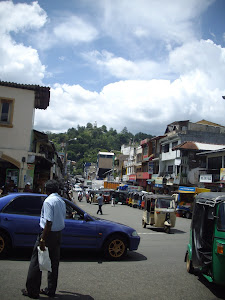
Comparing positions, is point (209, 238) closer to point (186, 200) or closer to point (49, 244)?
point (49, 244)

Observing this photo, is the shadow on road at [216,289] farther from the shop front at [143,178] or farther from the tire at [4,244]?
the shop front at [143,178]

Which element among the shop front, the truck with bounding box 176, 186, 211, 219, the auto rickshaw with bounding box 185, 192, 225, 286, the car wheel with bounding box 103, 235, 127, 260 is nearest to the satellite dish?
the truck with bounding box 176, 186, 211, 219

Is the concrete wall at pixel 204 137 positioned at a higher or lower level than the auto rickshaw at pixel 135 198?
higher

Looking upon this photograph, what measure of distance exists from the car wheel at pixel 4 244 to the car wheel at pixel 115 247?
2.30 m

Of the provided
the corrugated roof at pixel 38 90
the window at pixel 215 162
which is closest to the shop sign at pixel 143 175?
the window at pixel 215 162

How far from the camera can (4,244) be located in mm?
7066

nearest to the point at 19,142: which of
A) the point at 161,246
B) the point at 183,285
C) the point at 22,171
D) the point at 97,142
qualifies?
the point at 22,171

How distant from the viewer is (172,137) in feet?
144

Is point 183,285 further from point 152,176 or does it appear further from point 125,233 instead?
point 152,176

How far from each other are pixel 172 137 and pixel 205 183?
1060 centimetres

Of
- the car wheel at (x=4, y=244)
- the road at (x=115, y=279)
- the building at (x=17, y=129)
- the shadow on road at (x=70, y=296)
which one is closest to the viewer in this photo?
the shadow on road at (x=70, y=296)

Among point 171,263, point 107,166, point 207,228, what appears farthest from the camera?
point 107,166

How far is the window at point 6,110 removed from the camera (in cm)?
1819

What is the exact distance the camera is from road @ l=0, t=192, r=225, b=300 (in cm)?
521
